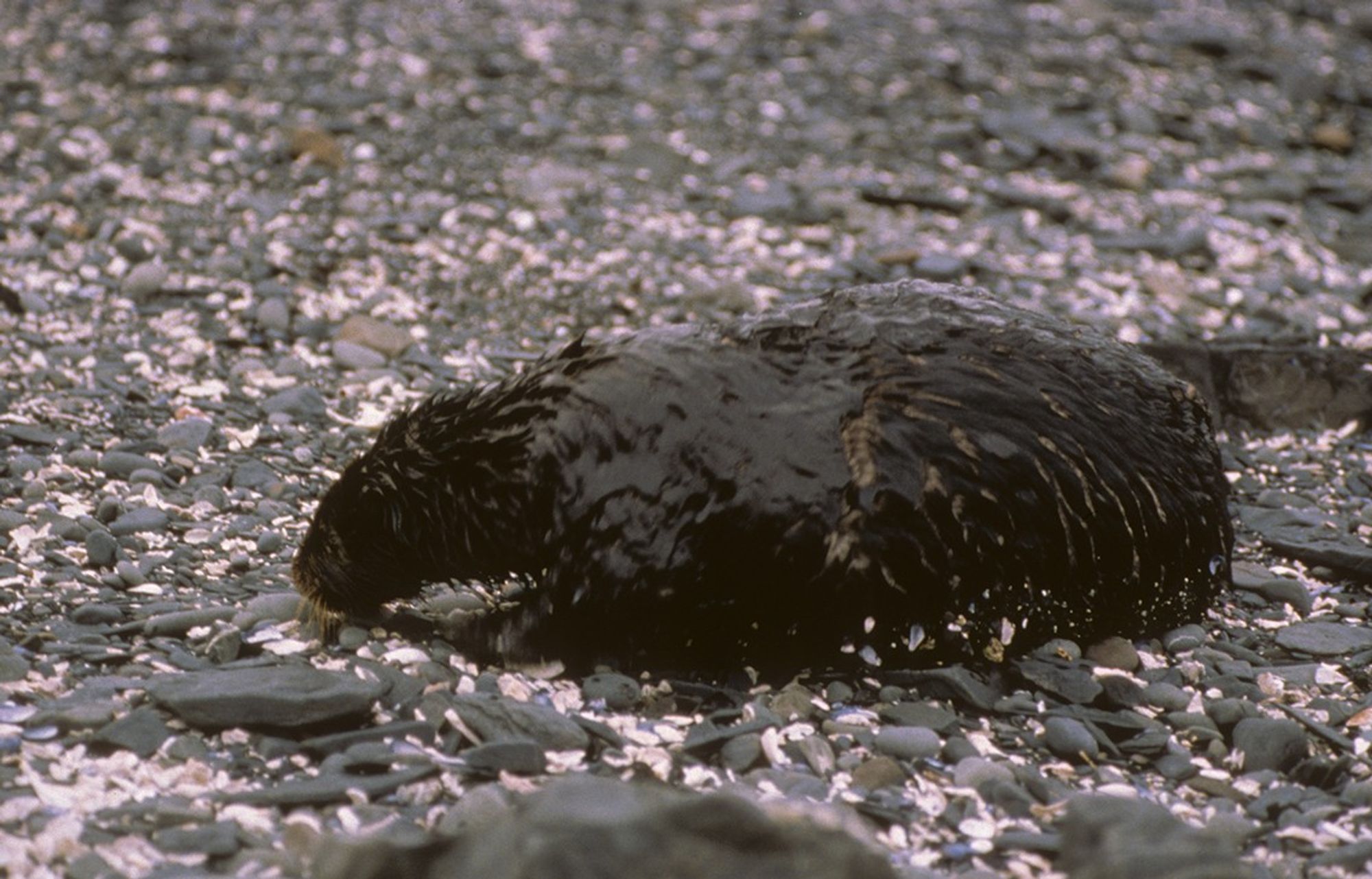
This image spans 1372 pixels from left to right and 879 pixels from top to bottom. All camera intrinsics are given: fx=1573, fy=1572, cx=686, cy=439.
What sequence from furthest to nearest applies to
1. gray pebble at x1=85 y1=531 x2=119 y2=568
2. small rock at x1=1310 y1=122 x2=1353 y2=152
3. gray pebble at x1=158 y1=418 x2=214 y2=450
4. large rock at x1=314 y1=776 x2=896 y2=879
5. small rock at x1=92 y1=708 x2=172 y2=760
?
1. small rock at x1=1310 y1=122 x2=1353 y2=152
2. gray pebble at x1=158 y1=418 x2=214 y2=450
3. gray pebble at x1=85 y1=531 x2=119 y2=568
4. small rock at x1=92 y1=708 x2=172 y2=760
5. large rock at x1=314 y1=776 x2=896 y2=879

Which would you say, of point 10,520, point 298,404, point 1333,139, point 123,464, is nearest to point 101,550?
point 10,520

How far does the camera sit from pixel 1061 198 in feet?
29.9

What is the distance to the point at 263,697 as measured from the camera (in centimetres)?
390

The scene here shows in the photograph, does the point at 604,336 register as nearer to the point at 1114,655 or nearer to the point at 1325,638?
the point at 1114,655

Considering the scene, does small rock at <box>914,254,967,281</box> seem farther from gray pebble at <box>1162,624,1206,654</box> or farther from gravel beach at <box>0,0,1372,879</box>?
gray pebble at <box>1162,624,1206,654</box>

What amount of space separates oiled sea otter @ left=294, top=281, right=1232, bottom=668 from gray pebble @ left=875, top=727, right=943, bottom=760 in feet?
0.89

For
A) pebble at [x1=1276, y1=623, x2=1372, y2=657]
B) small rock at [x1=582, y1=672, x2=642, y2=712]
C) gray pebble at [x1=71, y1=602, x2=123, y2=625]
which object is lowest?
pebble at [x1=1276, y1=623, x2=1372, y2=657]

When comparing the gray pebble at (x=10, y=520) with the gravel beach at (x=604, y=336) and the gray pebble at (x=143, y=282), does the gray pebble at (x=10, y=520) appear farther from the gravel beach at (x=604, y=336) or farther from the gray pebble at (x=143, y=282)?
the gray pebble at (x=143, y=282)

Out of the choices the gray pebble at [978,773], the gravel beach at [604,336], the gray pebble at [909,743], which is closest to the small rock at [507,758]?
the gravel beach at [604,336]

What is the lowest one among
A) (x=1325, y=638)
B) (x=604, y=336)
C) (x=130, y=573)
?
(x=1325, y=638)

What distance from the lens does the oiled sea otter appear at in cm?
416

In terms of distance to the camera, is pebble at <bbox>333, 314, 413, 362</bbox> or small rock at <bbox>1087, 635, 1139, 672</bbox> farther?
pebble at <bbox>333, 314, 413, 362</bbox>

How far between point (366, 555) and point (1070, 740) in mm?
2052

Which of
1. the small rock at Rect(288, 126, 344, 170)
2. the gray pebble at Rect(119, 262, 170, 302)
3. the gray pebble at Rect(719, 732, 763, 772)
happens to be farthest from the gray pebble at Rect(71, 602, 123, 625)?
the small rock at Rect(288, 126, 344, 170)
